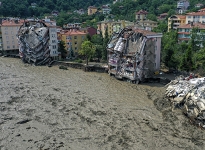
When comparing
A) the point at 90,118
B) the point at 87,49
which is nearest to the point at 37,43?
the point at 87,49

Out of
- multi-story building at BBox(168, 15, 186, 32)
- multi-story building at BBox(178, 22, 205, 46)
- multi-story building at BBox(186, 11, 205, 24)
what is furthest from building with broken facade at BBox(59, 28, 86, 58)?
multi-story building at BBox(186, 11, 205, 24)

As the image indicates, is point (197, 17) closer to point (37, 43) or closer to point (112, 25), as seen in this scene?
point (112, 25)

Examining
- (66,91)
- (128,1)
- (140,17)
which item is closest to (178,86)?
(66,91)

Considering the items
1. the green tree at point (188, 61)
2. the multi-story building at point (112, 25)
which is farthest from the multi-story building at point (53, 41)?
the green tree at point (188, 61)

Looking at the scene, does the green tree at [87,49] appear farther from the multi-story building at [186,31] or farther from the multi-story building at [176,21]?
the multi-story building at [176,21]

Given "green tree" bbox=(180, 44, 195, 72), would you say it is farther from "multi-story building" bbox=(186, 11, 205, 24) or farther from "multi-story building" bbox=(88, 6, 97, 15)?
"multi-story building" bbox=(88, 6, 97, 15)

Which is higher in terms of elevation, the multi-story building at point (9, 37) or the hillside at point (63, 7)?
the hillside at point (63, 7)
